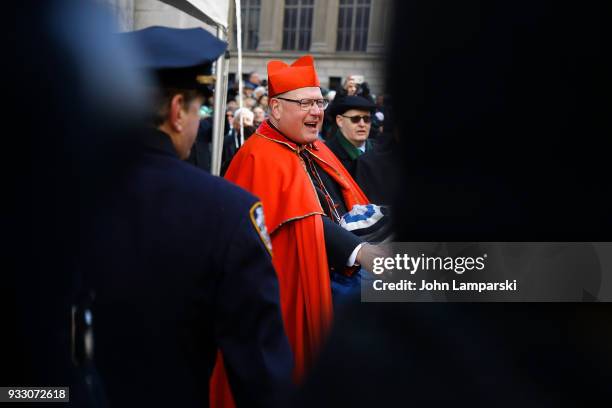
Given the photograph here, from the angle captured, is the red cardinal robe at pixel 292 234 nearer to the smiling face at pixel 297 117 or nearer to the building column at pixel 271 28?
the smiling face at pixel 297 117

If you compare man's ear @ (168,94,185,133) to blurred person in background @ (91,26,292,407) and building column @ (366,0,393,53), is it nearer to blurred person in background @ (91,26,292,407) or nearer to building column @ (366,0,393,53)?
blurred person in background @ (91,26,292,407)

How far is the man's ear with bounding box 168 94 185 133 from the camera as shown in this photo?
5.51ft

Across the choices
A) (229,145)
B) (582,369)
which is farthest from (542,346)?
(229,145)

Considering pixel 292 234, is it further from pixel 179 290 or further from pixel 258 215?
pixel 179 290

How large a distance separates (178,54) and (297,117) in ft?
6.75

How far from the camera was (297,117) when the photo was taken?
3686mm

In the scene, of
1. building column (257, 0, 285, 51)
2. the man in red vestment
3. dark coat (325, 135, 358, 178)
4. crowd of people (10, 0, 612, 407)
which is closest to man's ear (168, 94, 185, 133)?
crowd of people (10, 0, 612, 407)

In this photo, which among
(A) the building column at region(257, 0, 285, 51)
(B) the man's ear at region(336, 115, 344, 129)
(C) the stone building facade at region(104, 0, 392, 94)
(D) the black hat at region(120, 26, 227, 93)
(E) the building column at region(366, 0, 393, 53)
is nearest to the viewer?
(E) the building column at region(366, 0, 393, 53)

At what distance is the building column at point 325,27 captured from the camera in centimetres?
2889

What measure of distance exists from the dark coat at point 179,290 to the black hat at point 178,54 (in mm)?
150

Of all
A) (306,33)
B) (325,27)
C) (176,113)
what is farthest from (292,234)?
(306,33)

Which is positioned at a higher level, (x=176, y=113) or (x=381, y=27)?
(x=381, y=27)

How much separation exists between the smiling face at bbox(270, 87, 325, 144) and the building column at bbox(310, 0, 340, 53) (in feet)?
83.9

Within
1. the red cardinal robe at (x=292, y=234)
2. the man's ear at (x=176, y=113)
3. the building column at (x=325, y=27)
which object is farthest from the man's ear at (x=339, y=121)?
the building column at (x=325, y=27)
